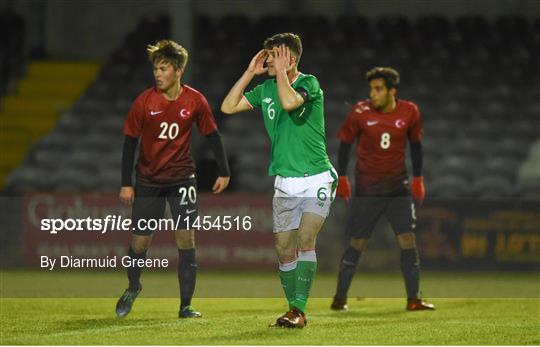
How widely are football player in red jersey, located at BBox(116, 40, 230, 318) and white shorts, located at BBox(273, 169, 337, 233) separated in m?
0.69

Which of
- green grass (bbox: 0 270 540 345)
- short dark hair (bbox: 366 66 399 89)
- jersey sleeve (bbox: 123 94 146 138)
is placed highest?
short dark hair (bbox: 366 66 399 89)

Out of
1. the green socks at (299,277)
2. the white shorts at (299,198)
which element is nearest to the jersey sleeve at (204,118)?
the white shorts at (299,198)

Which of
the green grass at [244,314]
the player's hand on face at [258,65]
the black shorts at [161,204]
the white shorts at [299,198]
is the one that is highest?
the player's hand on face at [258,65]

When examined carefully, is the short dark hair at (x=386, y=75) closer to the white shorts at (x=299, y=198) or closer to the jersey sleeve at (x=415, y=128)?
the jersey sleeve at (x=415, y=128)

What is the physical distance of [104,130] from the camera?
59.9 ft

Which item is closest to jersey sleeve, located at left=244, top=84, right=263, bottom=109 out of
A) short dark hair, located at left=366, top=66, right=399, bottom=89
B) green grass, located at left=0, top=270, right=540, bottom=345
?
green grass, located at left=0, top=270, right=540, bottom=345

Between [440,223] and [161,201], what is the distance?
5.84 metres

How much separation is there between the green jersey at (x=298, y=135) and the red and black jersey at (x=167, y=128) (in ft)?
2.52

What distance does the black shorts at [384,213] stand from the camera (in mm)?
10086

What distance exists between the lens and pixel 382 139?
397 inches

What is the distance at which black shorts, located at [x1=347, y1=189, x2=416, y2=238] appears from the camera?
1009 centimetres

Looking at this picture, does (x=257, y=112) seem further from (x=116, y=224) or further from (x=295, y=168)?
(x=295, y=168)

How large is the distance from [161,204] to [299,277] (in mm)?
1427

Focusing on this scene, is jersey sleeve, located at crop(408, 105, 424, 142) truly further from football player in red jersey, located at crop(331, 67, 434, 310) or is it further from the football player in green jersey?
the football player in green jersey
